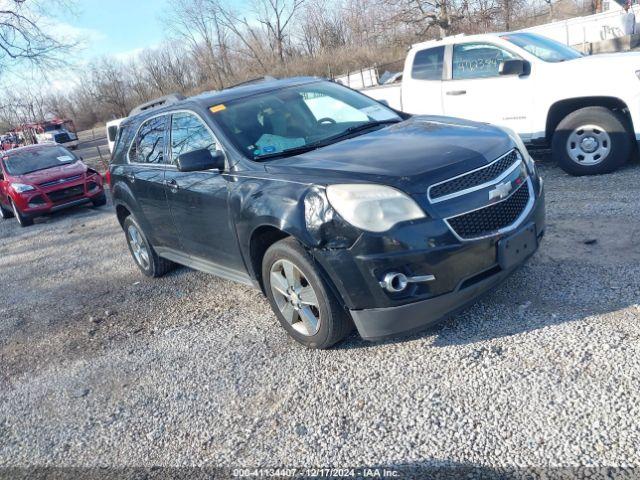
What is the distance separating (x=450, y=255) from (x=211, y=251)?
2143 millimetres

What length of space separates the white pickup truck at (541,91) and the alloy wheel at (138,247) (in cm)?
452

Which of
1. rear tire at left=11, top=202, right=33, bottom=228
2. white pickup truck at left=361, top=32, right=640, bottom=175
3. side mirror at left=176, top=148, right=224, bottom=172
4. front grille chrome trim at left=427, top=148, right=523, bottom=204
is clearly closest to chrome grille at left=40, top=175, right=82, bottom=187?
rear tire at left=11, top=202, right=33, bottom=228

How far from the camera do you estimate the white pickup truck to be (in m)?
6.54

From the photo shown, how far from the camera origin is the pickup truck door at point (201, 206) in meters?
4.22

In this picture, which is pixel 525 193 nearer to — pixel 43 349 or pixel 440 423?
pixel 440 423

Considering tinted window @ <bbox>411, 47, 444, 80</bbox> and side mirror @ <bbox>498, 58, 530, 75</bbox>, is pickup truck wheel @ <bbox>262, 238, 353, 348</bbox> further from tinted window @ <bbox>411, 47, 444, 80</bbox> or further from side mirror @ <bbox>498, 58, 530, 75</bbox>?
tinted window @ <bbox>411, 47, 444, 80</bbox>

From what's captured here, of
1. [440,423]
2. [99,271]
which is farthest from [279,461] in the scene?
[99,271]

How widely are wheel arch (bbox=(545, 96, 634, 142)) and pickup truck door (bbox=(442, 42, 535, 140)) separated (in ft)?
0.83

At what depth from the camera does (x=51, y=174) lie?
39.2ft

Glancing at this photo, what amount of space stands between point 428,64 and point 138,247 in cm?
493

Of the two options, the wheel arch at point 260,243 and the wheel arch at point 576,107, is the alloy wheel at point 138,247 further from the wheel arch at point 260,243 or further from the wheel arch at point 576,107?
the wheel arch at point 576,107

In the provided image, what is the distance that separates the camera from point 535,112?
283 inches

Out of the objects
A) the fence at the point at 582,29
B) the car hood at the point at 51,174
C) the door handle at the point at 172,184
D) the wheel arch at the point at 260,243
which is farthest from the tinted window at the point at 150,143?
the fence at the point at 582,29

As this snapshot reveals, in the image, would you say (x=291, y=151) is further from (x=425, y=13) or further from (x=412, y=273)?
(x=425, y=13)
